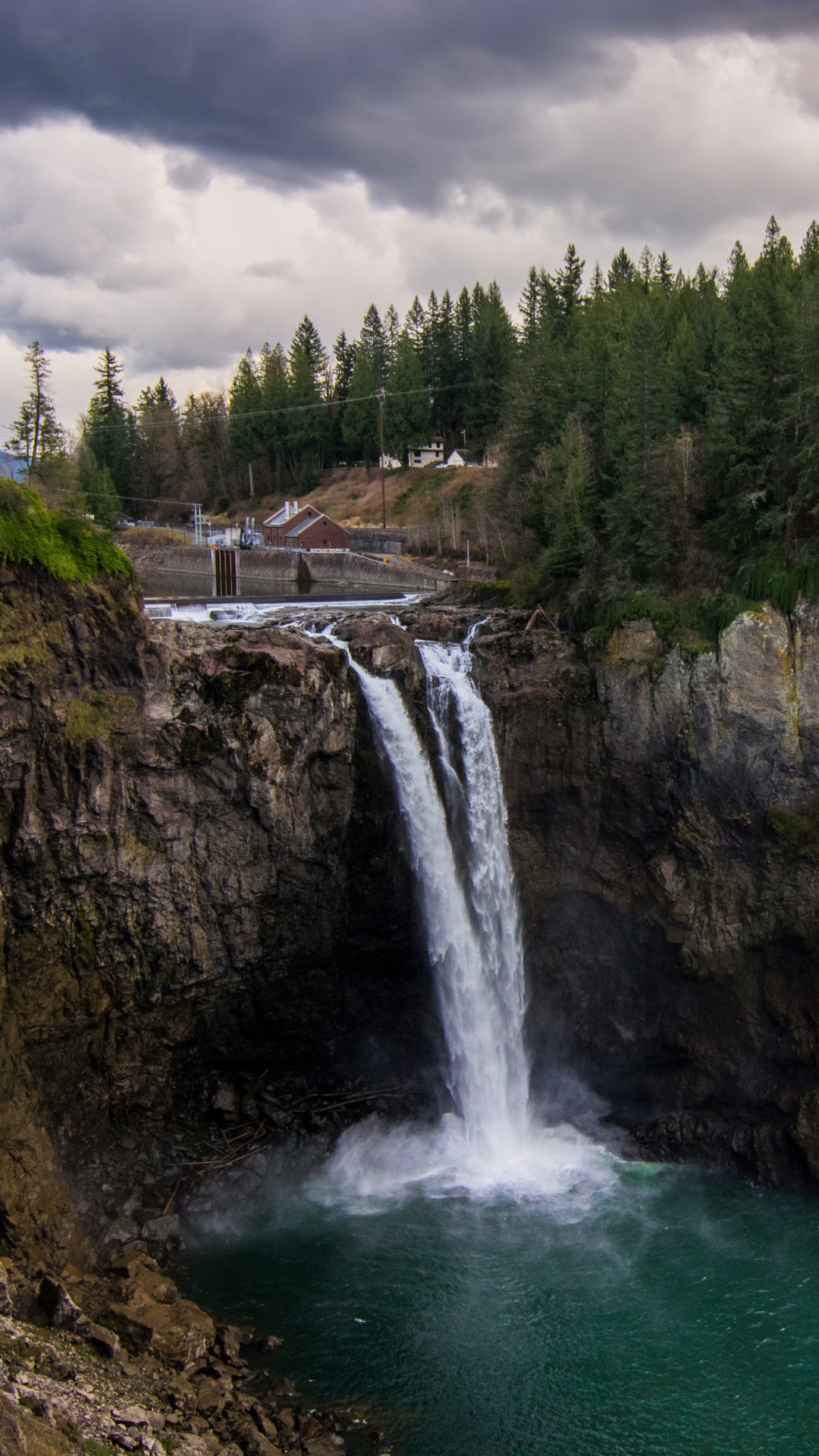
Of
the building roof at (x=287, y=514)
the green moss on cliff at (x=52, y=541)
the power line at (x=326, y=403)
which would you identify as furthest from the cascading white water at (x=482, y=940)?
the power line at (x=326, y=403)

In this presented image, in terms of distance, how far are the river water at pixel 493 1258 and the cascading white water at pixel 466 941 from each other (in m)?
0.06

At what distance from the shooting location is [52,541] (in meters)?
22.7

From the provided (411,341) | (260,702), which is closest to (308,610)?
(260,702)

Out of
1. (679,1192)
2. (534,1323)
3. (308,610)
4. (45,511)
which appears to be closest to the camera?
(534,1323)

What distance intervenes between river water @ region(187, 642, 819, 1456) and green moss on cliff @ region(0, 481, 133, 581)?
704cm

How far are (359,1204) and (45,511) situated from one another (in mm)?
16965

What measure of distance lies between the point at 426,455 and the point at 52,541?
267ft

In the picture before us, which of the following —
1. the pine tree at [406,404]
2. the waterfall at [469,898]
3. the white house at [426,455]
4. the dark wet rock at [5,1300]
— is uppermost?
the pine tree at [406,404]

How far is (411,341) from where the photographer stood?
A: 102375mm

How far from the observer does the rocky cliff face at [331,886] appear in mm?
22531

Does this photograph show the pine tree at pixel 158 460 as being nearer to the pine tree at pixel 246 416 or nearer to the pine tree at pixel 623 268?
the pine tree at pixel 246 416

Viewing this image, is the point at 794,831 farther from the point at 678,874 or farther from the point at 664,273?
the point at 664,273

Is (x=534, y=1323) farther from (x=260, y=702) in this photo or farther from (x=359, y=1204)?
(x=260, y=702)

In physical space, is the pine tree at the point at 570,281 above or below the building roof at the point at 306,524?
above
